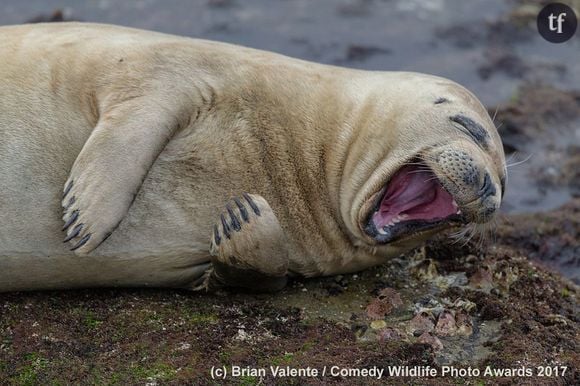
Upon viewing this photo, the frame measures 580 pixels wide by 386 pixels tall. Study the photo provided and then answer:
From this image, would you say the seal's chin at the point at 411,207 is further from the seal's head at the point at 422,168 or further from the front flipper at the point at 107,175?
the front flipper at the point at 107,175

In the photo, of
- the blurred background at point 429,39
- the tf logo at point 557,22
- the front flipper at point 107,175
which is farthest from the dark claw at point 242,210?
Answer: the tf logo at point 557,22

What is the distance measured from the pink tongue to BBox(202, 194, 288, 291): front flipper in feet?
2.20

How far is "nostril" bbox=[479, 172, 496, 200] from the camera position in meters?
5.67

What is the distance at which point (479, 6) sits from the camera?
1172 centimetres

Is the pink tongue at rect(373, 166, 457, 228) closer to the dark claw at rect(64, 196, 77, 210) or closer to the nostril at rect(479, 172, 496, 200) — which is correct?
the nostril at rect(479, 172, 496, 200)

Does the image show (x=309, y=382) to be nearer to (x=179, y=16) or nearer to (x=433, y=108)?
(x=433, y=108)

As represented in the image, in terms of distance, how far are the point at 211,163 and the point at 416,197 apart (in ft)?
3.75

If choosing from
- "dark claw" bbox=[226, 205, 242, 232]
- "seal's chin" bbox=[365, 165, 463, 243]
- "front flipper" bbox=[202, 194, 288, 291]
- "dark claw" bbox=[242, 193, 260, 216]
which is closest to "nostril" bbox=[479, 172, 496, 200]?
"seal's chin" bbox=[365, 165, 463, 243]

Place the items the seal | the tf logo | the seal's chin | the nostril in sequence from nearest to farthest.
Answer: the seal
the nostril
the seal's chin
the tf logo

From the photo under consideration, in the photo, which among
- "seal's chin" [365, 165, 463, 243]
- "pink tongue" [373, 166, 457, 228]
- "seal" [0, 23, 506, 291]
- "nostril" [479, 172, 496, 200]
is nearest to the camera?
"seal" [0, 23, 506, 291]

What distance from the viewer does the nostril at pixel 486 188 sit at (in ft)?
18.6

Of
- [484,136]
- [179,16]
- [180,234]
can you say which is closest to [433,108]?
[484,136]

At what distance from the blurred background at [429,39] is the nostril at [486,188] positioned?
3.54 m

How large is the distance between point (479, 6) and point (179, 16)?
330 cm
